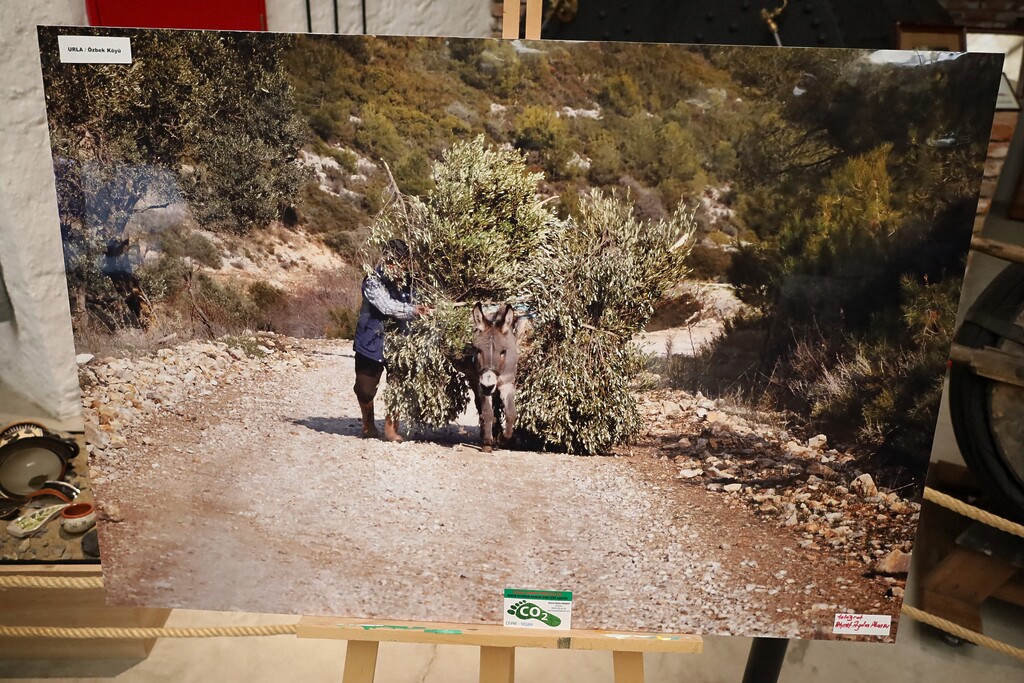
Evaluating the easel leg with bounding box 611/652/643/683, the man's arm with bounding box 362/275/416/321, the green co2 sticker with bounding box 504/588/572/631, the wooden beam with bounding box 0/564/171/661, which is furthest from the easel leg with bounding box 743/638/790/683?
the wooden beam with bounding box 0/564/171/661

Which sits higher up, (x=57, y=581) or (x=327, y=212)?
(x=327, y=212)

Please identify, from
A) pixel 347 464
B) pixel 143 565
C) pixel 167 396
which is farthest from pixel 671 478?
pixel 143 565

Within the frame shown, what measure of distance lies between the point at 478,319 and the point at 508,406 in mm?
215

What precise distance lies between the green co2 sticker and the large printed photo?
0.10ft

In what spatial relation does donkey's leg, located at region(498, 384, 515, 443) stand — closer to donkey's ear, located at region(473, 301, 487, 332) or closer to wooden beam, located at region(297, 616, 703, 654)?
donkey's ear, located at region(473, 301, 487, 332)

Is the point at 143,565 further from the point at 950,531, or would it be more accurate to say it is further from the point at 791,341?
the point at 950,531

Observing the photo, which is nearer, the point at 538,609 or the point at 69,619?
the point at 538,609

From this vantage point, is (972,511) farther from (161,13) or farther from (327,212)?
(161,13)

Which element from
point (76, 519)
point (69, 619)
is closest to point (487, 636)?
point (76, 519)

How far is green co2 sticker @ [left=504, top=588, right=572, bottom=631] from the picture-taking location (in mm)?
1531

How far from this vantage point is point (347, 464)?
4.78 ft

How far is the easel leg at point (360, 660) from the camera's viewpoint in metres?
1.65

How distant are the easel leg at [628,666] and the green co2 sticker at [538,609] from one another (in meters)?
0.21

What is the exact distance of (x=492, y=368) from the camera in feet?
4.65
